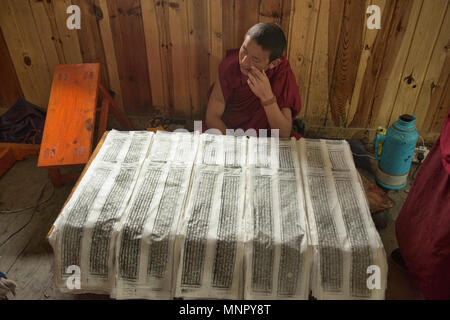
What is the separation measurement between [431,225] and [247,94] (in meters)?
1.40

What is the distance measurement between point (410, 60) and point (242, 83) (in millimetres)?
1310

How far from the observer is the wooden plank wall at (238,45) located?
2.70 meters

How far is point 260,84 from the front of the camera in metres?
2.48

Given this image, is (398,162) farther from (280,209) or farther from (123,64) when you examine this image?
(123,64)

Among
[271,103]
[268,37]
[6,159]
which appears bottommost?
[6,159]

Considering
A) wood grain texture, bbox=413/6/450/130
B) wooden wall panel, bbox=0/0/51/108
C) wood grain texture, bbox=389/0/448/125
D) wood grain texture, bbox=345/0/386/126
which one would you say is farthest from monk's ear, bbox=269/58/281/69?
wooden wall panel, bbox=0/0/51/108

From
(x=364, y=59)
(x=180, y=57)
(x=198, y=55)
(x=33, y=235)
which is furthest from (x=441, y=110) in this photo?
(x=33, y=235)

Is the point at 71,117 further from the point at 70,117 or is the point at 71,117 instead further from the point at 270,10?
the point at 270,10

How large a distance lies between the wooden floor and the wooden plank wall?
0.80m

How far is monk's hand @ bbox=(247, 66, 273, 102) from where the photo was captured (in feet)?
8.04

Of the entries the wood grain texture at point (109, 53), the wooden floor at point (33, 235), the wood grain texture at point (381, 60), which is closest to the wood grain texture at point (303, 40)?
the wood grain texture at point (381, 60)

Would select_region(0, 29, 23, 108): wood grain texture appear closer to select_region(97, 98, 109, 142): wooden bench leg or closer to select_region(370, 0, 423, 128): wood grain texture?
select_region(97, 98, 109, 142): wooden bench leg

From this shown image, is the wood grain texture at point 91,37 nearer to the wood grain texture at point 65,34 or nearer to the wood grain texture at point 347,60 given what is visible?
the wood grain texture at point 65,34

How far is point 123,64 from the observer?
10.0 feet
